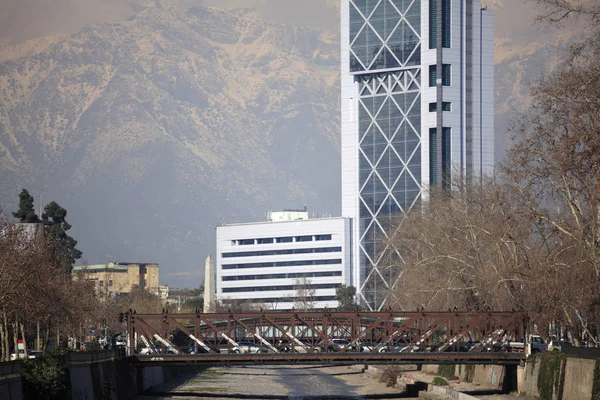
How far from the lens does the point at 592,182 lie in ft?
197

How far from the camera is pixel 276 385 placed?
123 m

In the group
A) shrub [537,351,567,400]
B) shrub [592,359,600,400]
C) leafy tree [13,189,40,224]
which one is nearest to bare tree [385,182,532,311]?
shrub [537,351,567,400]

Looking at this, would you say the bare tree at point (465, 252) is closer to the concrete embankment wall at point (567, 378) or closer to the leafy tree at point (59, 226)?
the concrete embankment wall at point (567, 378)

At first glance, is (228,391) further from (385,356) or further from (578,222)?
(578,222)

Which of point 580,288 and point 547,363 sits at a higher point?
point 580,288

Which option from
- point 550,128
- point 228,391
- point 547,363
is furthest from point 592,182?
point 228,391

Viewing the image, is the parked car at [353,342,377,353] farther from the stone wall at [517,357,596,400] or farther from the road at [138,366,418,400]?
the stone wall at [517,357,596,400]

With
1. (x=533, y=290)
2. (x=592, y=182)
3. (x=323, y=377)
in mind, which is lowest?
(x=323, y=377)

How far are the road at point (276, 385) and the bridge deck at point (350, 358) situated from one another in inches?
377

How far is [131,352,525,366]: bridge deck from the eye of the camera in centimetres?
8606

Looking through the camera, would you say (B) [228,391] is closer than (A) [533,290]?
No

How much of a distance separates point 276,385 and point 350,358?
3783 centimetres

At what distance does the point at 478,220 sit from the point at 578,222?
3176 cm

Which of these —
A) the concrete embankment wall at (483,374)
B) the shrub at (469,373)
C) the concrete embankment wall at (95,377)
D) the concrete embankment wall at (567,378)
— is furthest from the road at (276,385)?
the concrete embankment wall at (567,378)
